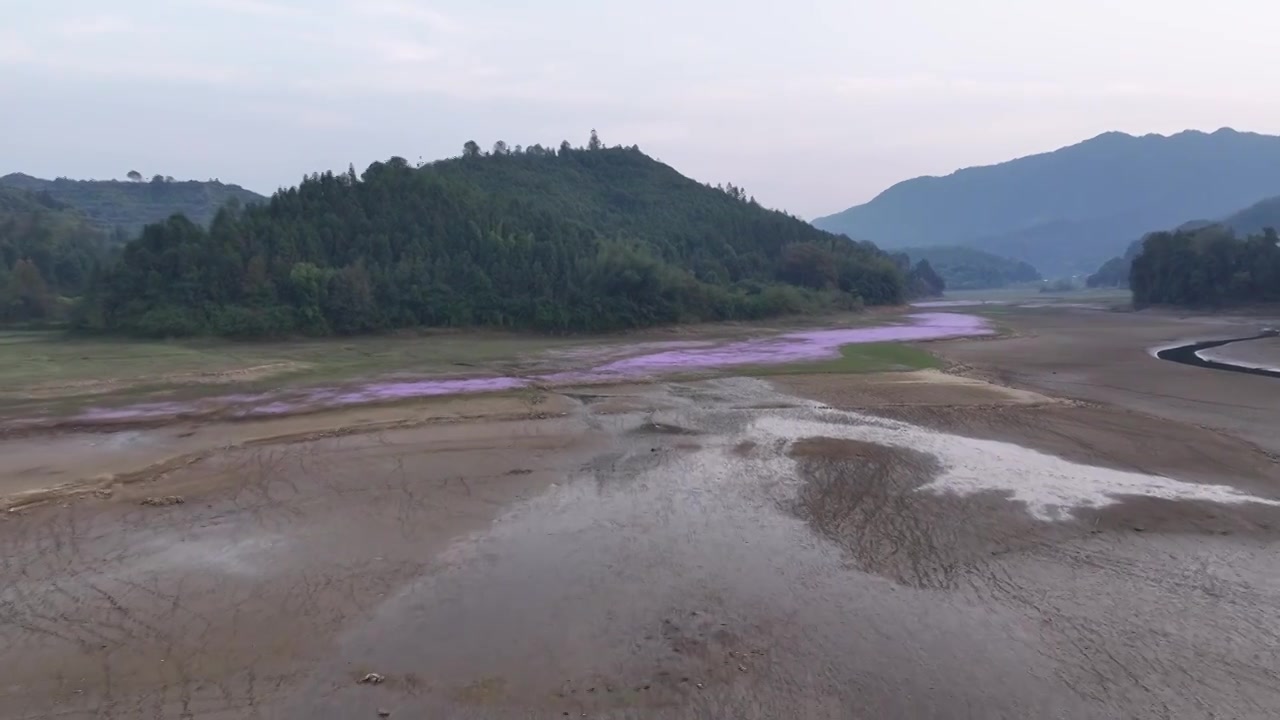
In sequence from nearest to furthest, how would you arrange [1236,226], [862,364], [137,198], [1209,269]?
1. [862,364]
2. [1209,269]
3. [137,198]
4. [1236,226]

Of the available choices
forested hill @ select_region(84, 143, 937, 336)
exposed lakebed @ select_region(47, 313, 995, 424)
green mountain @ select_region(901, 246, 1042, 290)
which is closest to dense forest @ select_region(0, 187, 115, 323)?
forested hill @ select_region(84, 143, 937, 336)

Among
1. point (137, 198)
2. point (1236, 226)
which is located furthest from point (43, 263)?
point (1236, 226)

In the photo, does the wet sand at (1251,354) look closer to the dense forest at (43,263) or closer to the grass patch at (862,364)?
the grass patch at (862,364)

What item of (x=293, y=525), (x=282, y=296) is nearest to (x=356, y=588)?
(x=293, y=525)

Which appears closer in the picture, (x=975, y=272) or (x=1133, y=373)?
(x=1133, y=373)

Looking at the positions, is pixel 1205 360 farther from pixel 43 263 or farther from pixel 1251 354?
pixel 43 263

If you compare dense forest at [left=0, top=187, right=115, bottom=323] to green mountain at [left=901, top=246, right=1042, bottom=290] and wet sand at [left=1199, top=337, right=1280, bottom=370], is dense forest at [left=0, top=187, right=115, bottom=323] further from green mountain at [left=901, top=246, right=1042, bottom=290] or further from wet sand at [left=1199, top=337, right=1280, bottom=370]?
green mountain at [left=901, top=246, right=1042, bottom=290]

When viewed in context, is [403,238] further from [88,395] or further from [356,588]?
[356,588]
